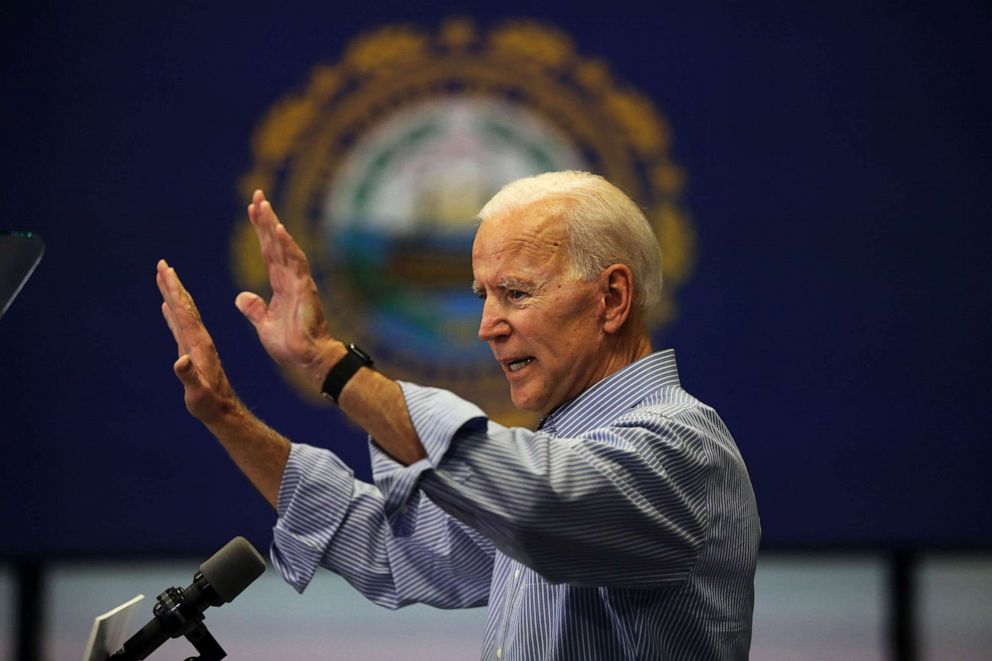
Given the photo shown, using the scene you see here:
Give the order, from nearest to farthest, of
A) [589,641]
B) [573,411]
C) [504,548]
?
[504,548] < [589,641] < [573,411]

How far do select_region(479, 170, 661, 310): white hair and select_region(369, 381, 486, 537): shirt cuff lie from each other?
0.41 meters

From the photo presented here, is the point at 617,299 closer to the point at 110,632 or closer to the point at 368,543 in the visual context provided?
the point at 368,543

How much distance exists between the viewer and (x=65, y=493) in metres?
3.73

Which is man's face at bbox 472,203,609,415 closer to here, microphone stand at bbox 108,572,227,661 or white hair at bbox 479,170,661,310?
white hair at bbox 479,170,661,310

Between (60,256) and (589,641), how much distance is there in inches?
111

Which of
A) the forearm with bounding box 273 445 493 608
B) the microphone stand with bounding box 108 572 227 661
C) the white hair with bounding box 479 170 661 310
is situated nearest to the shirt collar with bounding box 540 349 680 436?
the white hair with bounding box 479 170 661 310

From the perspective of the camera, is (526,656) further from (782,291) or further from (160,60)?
(160,60)

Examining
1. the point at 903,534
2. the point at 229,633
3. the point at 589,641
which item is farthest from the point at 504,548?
the point at 903,534

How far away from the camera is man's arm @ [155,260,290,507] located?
1.65 metres

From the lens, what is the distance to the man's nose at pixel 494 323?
1652mm

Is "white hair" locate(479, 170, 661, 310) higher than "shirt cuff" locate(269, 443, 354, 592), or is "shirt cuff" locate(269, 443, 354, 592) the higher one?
"white hair" locate(479, 170, 661, 310)

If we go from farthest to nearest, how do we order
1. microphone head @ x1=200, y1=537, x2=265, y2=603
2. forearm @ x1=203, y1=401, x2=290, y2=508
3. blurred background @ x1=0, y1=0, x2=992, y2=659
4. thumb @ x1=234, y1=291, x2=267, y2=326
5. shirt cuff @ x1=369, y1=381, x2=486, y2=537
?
1. blurred background @ x1=0, y1=0, x2=992, y2=659
2. forearm @ x1=203, y1=401, x2=290, y2=508
3. microphone head @ x1=200, y1=537, x2=265, y2=603
4. thumb @ x1=234, y1=291, x2=267, y2=326
5. shirt cuff @ x1=369, y1=381, x2=486, y2=537

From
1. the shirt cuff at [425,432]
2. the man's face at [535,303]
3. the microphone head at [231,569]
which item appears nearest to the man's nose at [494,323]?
the man's face at [535,303]

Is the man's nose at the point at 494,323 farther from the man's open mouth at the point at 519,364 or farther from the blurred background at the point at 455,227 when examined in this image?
the blurred background at the point at 455,227
